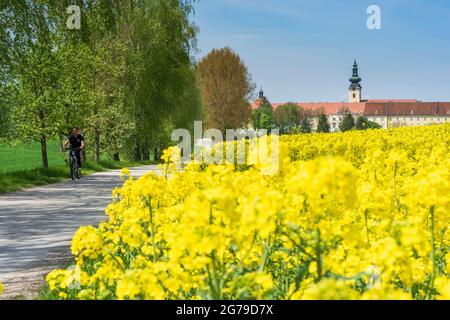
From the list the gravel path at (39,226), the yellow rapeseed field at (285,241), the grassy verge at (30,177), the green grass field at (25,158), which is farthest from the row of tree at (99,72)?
the yellow rapeseed field at (285,241)

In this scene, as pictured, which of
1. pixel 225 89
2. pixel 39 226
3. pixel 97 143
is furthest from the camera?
pixel 225 89

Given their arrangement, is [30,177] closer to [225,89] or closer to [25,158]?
[25,158]

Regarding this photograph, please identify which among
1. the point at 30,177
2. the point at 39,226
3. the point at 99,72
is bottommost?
the point at 39,226

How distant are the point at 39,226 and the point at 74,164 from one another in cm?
1001

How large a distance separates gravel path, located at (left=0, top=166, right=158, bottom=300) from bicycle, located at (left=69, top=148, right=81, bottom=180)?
161 centimetres

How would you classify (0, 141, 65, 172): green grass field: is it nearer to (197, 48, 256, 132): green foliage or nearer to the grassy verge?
(197, 48, 256, 132): green foliage

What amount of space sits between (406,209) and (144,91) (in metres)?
26.4

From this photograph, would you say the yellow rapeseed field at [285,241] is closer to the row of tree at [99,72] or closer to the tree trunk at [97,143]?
the row of tree at [99,72]

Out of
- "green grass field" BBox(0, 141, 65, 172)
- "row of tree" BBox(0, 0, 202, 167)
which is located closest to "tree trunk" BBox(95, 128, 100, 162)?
"row of tree" BBox(0, 0, 202, 167)

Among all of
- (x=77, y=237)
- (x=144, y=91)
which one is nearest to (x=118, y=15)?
(x=144, y=91)

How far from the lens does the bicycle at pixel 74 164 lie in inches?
772

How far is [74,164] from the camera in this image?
20.2m

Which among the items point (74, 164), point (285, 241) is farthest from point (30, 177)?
point (285, 241)
